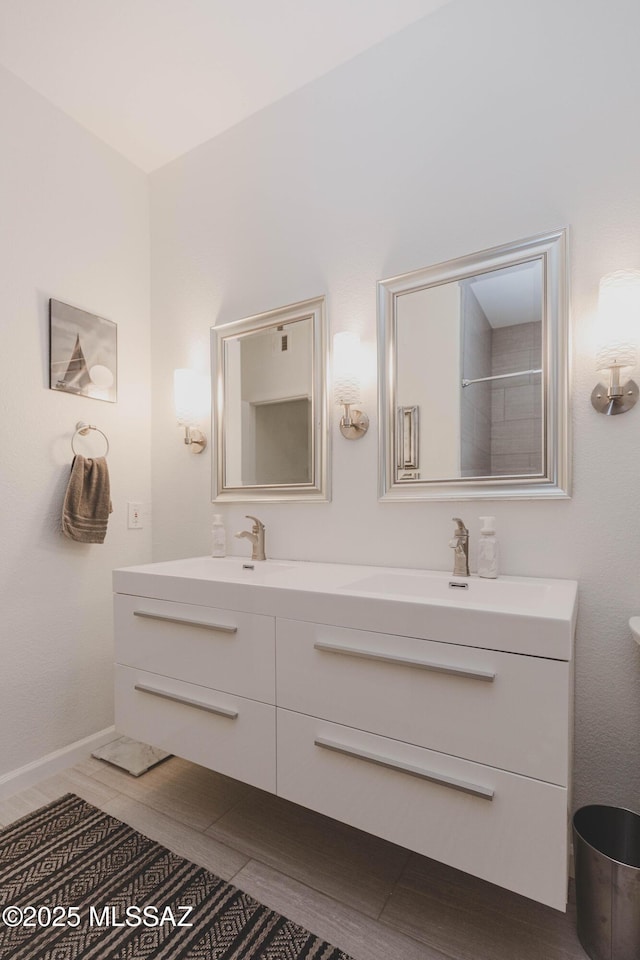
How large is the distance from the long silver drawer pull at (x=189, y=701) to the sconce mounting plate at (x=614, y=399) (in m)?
1.30

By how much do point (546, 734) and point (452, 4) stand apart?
211 cm

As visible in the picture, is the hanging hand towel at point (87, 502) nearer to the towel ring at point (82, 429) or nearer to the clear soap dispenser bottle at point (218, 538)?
the towel ring at point (82, 429)

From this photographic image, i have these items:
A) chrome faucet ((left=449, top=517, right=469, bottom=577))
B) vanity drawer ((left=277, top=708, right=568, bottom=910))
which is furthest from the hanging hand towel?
chrome faucet ((left=449, top=517, right=469, bottom=577))

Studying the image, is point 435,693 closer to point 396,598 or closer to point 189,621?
point 396,598

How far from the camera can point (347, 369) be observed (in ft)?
5.51

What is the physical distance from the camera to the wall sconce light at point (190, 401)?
6.86 ft

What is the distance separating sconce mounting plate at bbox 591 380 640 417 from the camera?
1287 mm

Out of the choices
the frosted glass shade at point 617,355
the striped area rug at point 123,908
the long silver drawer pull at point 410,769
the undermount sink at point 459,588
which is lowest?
the striped area rug at point 123,908

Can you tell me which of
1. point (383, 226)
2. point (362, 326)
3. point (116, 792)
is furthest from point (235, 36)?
point (116, 792)

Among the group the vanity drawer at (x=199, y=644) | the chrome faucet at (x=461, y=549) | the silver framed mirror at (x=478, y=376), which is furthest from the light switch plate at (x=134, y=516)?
the chrome faucet at (x=461, y=549)

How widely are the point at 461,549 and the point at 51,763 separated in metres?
1.72

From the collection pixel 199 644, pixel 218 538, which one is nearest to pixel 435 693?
→ pixel 199 644

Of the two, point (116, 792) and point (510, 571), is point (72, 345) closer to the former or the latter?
point (116, 792)

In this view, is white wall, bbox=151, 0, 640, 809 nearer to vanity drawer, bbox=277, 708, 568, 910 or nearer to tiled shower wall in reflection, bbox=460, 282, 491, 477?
tiled shower wall in reflection, bbox=460, 282, 491, 477
